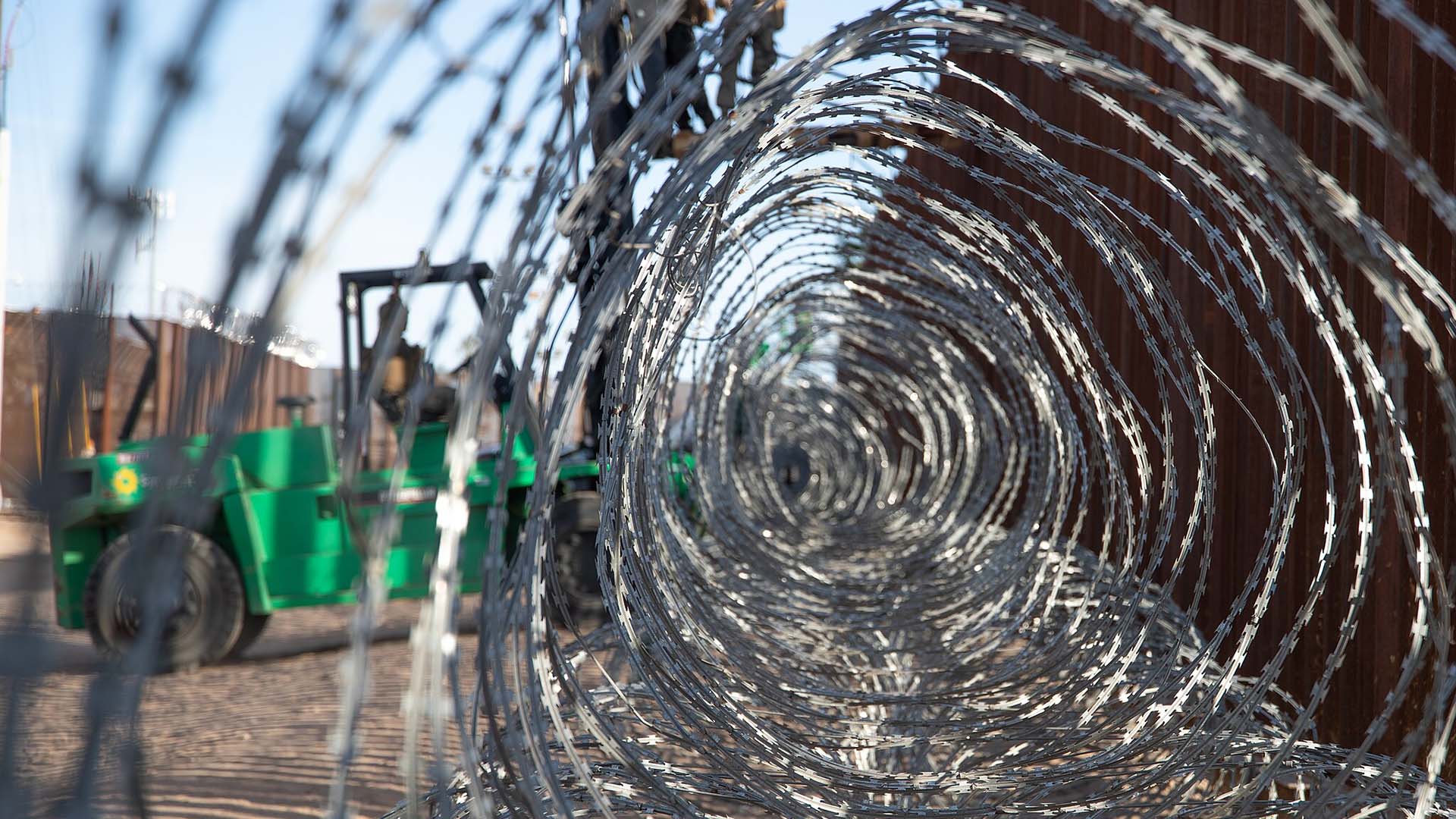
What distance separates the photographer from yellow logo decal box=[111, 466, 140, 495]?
708cm

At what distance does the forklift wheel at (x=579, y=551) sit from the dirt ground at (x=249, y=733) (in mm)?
765

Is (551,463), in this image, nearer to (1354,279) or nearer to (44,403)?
(44,403)

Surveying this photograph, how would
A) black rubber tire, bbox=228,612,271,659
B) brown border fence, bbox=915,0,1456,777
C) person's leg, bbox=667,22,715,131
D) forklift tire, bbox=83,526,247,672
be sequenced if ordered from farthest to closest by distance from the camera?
black rubber tire, bbox=228,612,271,659, forklift tire, bbox=83,526,247,672, person's leg, bbox=667,22,715,131, brown border fence, bbox=915,0,1456,777

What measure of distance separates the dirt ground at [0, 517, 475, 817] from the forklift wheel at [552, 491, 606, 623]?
0.77m

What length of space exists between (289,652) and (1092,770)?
6.89 metres

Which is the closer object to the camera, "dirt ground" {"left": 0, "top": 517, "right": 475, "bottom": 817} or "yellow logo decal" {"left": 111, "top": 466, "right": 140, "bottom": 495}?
"dirt ground" {"left": 0, "top": 517, "right": 475, "bottom": 817}

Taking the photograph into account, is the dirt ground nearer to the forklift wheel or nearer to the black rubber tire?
the black rubber tire

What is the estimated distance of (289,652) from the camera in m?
7.82

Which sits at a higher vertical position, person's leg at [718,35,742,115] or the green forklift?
person's leg at [718,35,742,115]

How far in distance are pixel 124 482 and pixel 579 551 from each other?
2837 mm

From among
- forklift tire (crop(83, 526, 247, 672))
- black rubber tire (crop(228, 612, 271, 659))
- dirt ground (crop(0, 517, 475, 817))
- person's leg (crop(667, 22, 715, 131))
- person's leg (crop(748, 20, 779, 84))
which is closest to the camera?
dirt ground (crop(0, 517, 475, 817))

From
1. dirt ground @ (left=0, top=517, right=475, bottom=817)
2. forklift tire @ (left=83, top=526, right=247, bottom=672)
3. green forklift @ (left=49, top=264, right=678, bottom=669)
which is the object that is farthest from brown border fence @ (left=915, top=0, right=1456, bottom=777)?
forklift tire @ (left=83, top=526, right=247, bottom=672)

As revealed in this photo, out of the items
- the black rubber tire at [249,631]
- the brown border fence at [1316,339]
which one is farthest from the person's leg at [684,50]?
the black rubber tire at [249,631]

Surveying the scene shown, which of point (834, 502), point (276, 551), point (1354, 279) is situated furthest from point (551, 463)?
point (834, 502)
